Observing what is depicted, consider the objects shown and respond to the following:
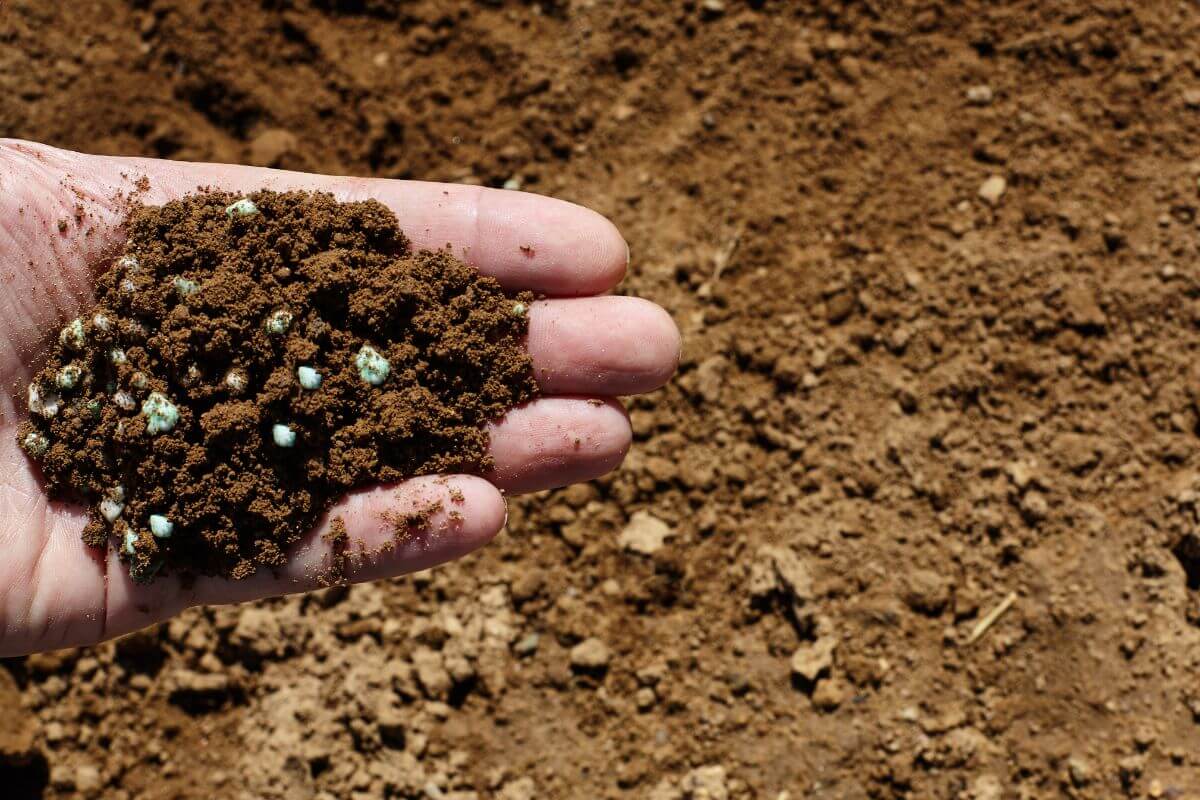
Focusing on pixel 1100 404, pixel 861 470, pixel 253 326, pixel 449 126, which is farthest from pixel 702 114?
pixel 253 326

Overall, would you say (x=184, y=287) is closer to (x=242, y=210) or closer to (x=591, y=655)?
(x=242, y=210)

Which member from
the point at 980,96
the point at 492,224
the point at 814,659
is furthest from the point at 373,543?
the point at 980,96

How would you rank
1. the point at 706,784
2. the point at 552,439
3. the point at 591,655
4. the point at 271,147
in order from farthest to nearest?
1. the point at 271,147
2. the point at 591,655
3. the point at 706,784
4. the point at 552,439

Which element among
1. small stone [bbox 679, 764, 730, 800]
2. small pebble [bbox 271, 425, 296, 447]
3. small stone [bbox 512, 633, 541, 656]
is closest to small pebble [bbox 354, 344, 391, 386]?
small pebble [bbox 271, 425, 296, 447]

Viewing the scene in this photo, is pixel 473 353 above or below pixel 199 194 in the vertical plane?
below

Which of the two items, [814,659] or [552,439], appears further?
[814,659]

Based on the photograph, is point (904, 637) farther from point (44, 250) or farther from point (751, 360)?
point (44, 250)

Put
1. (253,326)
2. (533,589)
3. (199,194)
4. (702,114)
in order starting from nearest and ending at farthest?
(253,326) → (199,194) → (533,589) → (702,114)
